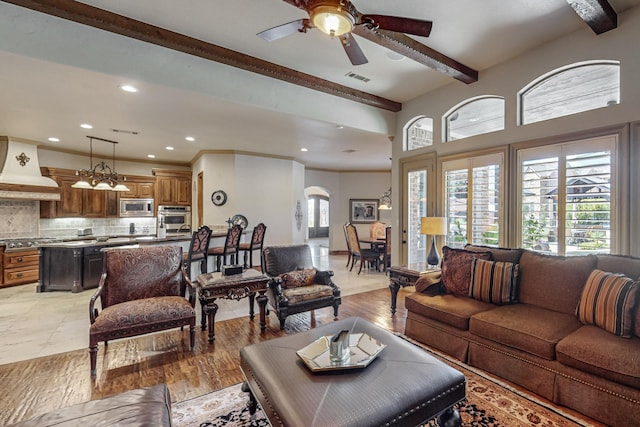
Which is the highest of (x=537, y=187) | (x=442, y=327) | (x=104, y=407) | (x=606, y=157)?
(x=606, y=157)

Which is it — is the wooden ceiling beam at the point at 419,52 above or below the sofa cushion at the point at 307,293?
above

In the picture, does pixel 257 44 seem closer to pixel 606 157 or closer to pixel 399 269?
pixel 399 269

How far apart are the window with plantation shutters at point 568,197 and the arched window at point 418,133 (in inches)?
66.3

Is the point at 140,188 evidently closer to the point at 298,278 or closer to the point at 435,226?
the point at 298,278

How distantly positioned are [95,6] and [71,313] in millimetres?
3776

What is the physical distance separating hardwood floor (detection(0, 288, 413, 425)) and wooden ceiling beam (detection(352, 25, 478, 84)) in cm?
326

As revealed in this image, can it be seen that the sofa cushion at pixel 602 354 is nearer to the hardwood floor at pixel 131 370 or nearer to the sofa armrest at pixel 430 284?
the sofa armrest at pixel 430 284

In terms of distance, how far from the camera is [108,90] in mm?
3592

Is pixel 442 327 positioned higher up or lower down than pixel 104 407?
lower down

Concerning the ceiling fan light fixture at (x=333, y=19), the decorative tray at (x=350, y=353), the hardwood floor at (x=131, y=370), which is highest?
the ceiling fan light fixture at (x=333, y=19)

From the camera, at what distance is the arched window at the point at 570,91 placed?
10.6ft

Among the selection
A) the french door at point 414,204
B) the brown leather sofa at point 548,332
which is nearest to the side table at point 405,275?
the brown leather sofa at point 548,332

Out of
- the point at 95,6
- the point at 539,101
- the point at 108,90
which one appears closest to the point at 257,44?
the point at 95,6

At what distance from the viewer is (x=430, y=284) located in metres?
3.26
